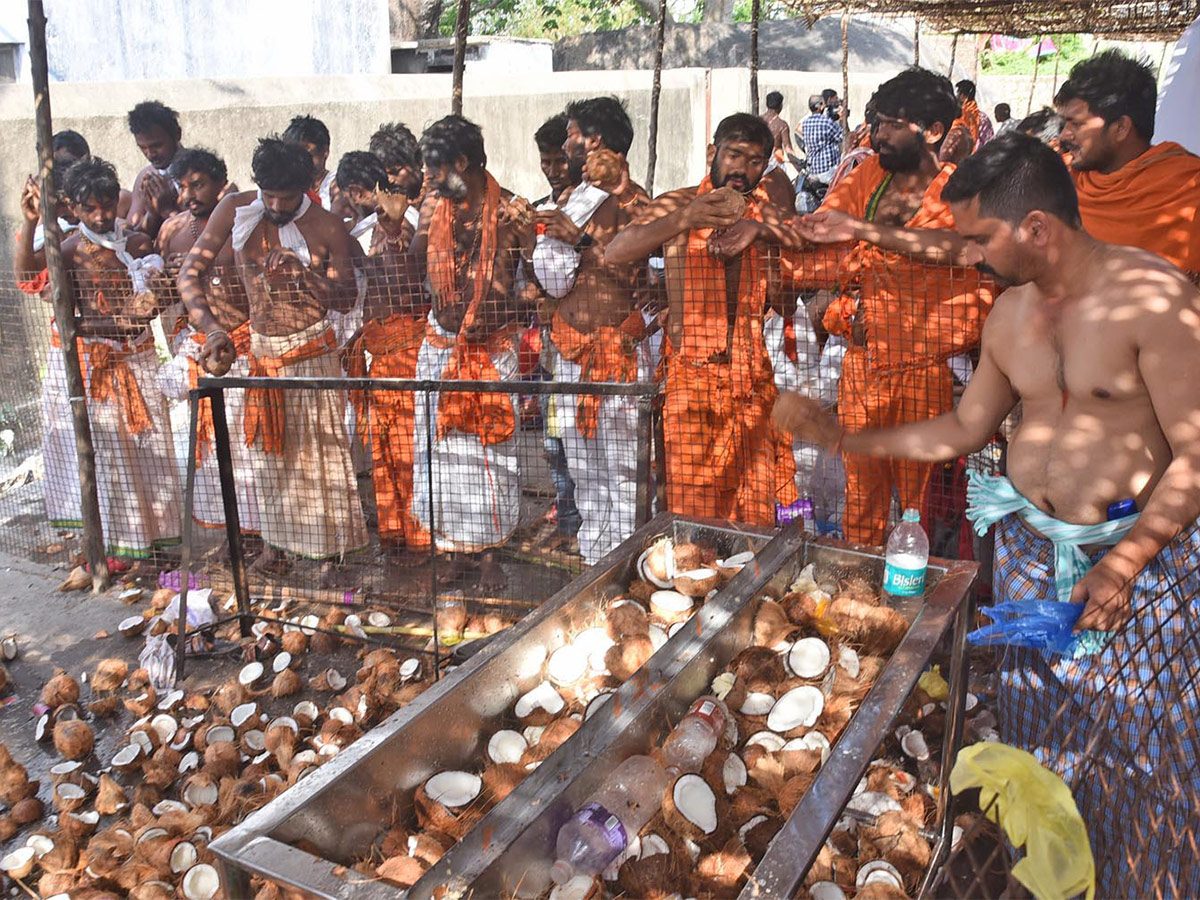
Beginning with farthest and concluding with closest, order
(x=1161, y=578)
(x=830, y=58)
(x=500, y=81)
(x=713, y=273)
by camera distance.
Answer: (x=830, y=58) < (x=500, y=81) < (x=713, y=273) < (x=1161, y=578)

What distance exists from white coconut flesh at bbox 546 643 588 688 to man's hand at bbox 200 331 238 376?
2.87 metres

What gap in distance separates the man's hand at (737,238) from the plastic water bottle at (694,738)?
224 cm

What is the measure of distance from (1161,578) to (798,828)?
1356mm

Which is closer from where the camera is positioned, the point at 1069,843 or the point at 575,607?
the point at 1069,843

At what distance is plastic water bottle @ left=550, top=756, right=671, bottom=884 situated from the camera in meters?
1.76

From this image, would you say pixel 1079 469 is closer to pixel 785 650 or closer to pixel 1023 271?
pixel 1023 271

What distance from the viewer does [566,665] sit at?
7.77 ft

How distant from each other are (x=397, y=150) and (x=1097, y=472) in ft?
17.5

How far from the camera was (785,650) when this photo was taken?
2418 mm

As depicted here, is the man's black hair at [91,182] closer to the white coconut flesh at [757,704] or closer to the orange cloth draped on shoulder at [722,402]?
the orange cloth draped on shoulder at [722,402]

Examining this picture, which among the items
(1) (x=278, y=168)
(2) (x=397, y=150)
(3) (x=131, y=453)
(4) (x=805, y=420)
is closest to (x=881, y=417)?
(4) (x=805, y=420)

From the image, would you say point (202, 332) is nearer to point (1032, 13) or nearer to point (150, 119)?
point (150, 119)

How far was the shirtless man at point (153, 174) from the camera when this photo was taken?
21.3ft

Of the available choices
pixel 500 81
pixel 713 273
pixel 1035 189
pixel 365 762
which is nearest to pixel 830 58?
pixel 500 81
